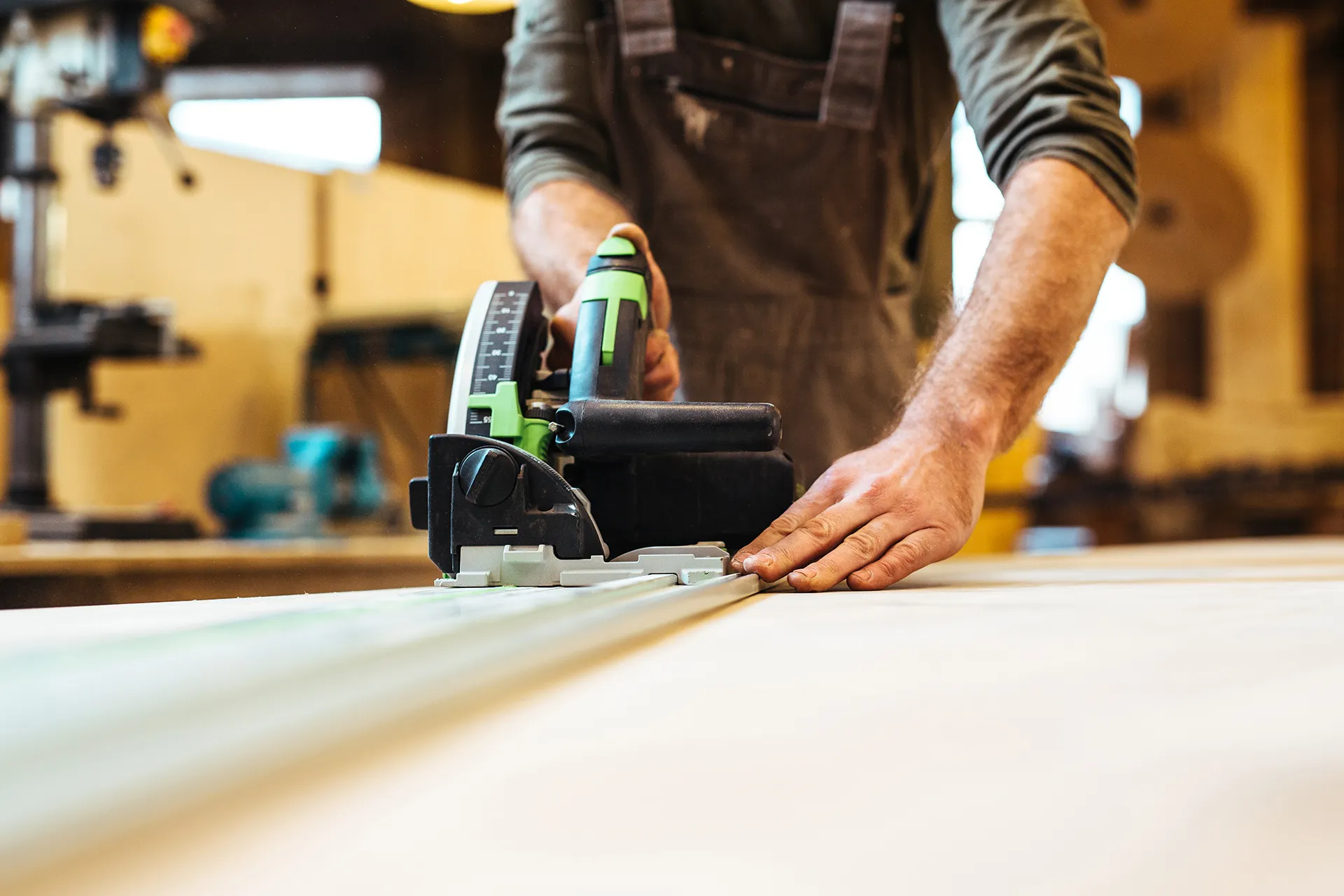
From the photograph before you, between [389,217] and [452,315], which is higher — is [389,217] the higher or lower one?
the higher one

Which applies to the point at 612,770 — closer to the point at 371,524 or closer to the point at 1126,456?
the point at 371,524

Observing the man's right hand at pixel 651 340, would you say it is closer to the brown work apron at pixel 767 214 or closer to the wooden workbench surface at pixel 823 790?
the brown work apron at pixel 767 214

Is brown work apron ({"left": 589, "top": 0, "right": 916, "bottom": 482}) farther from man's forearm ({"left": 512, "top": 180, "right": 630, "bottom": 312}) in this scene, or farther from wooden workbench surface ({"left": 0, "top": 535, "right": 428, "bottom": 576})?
wooden workbench surface ({"left": 0, "top": 535, "right": 428, "bottom": 576})

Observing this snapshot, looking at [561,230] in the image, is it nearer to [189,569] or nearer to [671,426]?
[671,426]

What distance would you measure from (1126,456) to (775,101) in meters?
4.28

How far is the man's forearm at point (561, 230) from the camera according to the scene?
1353 mm

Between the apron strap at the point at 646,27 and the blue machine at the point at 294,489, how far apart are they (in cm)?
157

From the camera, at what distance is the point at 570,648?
45 cm

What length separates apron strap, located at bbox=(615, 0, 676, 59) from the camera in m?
1.51

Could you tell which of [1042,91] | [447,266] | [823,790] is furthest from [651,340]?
[447,266]

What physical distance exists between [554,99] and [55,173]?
4.42 ft

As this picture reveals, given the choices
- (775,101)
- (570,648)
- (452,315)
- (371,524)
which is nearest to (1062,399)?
(452,315)

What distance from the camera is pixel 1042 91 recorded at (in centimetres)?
129

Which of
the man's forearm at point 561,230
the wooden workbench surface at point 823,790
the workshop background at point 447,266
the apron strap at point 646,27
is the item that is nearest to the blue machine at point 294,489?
the workshop background at point 447,266
